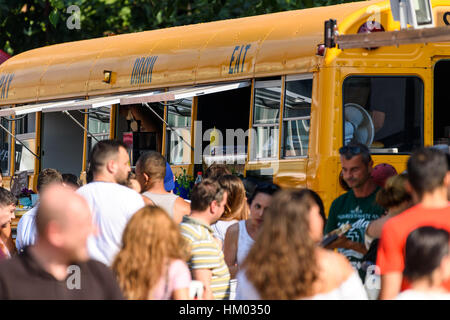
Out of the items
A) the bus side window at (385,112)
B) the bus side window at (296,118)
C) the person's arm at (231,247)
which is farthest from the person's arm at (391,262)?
the bus side window at (296,118)

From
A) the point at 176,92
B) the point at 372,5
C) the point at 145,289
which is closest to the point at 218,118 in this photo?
the point at 176,92

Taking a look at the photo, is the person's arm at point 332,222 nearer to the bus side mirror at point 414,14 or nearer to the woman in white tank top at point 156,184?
the woman in white tank top at point 156,184

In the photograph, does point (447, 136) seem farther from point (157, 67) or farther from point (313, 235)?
point (313, 235)

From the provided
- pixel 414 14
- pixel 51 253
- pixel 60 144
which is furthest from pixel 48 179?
pixel 60 144

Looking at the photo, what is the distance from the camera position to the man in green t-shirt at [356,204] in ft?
20.7

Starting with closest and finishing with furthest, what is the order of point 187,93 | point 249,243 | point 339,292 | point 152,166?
point 339,292
point 249,243
point 152,166
point 187,93

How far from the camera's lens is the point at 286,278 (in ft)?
13.2

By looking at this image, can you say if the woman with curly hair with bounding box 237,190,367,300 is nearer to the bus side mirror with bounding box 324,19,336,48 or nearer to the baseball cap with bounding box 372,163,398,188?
the baseball cap with bounding box 372,163,398,188

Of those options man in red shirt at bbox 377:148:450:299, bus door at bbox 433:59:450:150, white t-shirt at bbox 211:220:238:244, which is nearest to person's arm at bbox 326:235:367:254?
man in red shirt at bbox 377:148:450:299

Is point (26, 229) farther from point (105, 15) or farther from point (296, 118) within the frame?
point (105, 15)

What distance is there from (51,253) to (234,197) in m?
3.52

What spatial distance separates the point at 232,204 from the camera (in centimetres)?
741

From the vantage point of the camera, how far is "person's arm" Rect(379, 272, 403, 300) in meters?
4.57

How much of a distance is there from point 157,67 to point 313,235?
7.46 m
